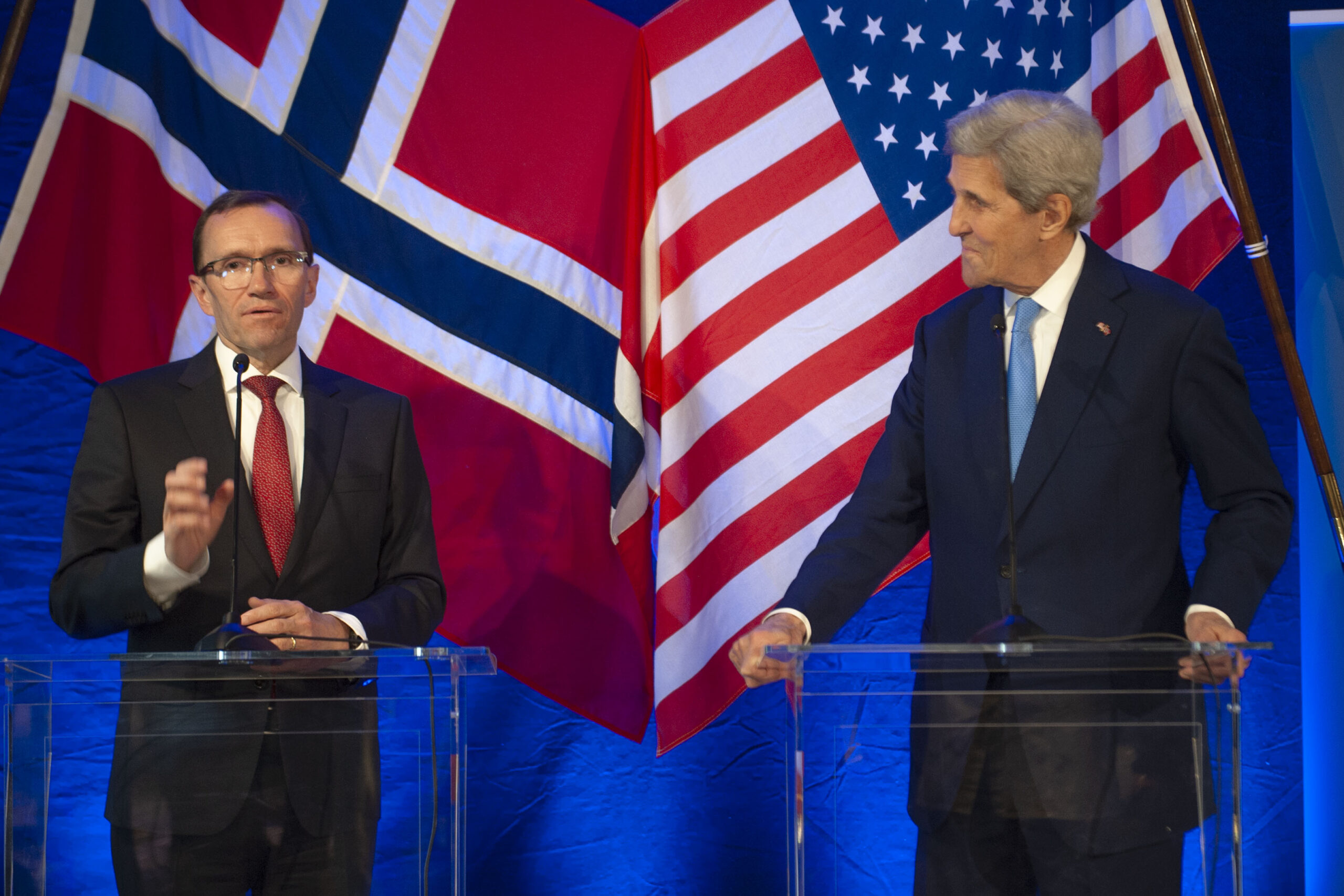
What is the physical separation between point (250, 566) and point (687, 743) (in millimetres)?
1331

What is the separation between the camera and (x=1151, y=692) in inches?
50.6

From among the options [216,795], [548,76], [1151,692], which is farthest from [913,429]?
[548,76]

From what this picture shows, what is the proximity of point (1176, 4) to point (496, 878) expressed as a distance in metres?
2.47

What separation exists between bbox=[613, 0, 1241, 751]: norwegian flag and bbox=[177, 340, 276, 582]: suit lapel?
1.02m

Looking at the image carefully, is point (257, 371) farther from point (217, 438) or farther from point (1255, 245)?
point (1255, 245)

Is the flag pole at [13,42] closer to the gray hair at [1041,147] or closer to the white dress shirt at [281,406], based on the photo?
the white dress shirt at [281,406]

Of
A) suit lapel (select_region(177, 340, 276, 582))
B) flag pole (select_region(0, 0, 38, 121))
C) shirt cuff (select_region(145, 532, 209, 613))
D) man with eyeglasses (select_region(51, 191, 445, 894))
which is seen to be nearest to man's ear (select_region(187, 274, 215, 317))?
man with eyeglasses (select_region(51, 191, 445, 894))

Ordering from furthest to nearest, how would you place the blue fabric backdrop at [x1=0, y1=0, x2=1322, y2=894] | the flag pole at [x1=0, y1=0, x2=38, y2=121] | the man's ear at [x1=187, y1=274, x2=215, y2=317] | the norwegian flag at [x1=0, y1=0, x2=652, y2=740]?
the blue fabric backdrop at [x1=0, y1=0, x2=1322, y2=894]
the norwegian flag at [x1=0, y1=0, x2=652, y2=740]
the flag pole at [x1=0, y1=0, x2=38, y2=121]
the man's ear at [x1=187, y1=274, x2=215, y2=317]

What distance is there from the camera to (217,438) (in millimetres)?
1897

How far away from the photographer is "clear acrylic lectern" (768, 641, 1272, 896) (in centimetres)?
127

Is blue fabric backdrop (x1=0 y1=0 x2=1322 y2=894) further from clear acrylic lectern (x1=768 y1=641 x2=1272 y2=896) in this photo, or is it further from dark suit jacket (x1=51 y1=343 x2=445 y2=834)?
clear acrylic lectern (x1=768 y1=641 x2=1272 y2=896)

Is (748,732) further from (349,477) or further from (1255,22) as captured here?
(1255,22)

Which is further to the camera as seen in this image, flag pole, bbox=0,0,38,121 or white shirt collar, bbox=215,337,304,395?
flag pole, bbox=0,0,38,121

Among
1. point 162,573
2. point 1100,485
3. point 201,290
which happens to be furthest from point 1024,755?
point 201,290
